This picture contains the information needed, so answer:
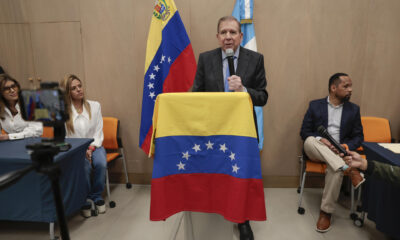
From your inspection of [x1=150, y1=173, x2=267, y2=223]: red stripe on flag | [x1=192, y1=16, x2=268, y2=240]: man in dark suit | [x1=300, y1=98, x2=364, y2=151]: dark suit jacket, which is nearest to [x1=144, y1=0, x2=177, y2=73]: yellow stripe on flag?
[x1=192, y1=16, x2=268, y2=240]: man in dark suit

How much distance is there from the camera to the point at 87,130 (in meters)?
2.87

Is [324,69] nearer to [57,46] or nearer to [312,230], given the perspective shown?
[312,230]

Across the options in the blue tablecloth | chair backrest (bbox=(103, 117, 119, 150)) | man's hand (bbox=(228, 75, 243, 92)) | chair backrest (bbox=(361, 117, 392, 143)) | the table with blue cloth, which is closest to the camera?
man's hand (bbox=(228, 75, 243, 92))

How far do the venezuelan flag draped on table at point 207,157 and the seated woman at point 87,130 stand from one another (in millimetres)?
1700

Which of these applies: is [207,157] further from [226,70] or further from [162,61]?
[162,61]

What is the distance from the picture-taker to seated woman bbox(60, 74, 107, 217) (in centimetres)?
274

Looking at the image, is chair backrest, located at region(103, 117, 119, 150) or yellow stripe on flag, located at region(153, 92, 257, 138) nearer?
yellow stripe on flag, located at region(153, 92, 257, 138)

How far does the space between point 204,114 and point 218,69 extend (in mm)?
768

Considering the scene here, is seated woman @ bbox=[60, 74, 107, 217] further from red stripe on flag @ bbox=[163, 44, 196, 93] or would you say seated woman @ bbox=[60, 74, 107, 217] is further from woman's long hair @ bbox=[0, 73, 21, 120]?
red stripe on flag @ bbox=[163, 44, 196, 93]

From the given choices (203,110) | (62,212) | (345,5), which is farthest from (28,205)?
(345,5)

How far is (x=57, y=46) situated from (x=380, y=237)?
464 centimetres

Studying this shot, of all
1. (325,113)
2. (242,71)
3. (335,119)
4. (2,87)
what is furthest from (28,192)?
(335,119)

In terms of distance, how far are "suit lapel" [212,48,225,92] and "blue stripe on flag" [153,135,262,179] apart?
72 cm

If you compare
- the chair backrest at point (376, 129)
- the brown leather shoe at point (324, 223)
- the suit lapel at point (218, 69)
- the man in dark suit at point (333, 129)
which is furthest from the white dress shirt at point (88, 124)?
the chair backrest at point (376, 129)
